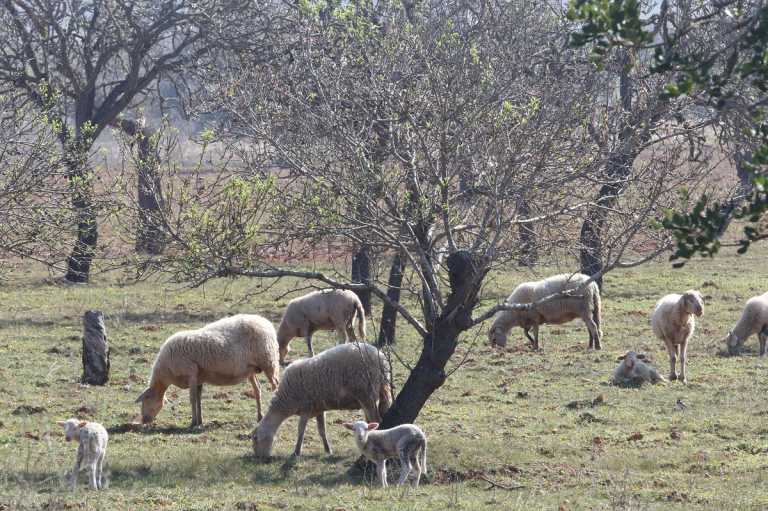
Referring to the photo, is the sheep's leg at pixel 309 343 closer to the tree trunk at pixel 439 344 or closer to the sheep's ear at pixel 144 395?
the sheep's ear at pixel 144 395

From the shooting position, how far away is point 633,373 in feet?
57.1

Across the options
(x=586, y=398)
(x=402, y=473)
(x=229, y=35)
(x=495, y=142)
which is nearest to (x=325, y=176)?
(x=495, y=142)

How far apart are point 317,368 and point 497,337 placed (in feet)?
Answer: 29.4

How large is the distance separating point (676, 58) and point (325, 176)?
21.4 feet

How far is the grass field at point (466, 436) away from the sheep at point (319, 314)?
121cm

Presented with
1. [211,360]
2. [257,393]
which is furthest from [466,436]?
[211,360]

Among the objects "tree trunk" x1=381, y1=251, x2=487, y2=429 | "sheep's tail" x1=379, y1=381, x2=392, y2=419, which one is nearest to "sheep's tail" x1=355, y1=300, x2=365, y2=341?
"sheep's tail" x1=379, y1=381, x2=392, y2=419

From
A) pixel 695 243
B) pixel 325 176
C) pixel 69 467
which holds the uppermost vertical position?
→ pixel 325 176

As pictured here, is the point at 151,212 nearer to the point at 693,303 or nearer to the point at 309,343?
the point at 309,343

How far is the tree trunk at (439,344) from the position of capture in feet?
42.7

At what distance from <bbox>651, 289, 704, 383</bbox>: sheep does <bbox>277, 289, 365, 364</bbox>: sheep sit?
5.46m

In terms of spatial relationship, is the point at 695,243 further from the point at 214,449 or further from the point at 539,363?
the point at 539,363

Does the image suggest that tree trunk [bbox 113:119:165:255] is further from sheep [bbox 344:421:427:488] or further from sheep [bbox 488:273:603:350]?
sheep [bbox 488:273:603:350]

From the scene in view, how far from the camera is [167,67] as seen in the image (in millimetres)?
29766
